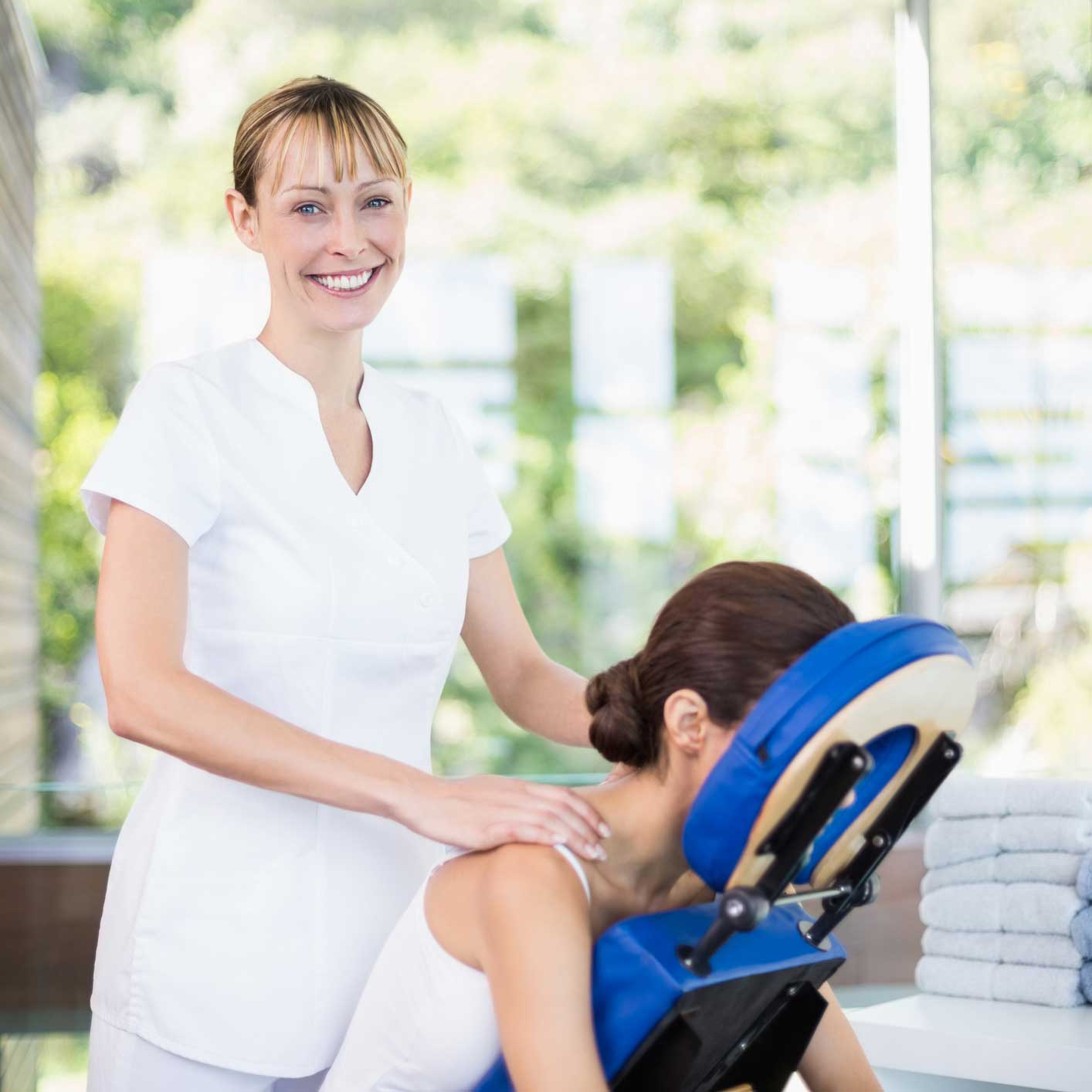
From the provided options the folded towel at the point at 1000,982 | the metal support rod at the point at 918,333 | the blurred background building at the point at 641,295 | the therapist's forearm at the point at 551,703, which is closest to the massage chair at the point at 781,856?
the therapist's forearm at the point at 551,703

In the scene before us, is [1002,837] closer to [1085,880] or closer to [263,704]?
[1085,880]

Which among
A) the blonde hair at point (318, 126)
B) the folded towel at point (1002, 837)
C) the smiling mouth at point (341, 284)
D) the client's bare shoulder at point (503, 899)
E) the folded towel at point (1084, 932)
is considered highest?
the blonde hair at point (318, 126)

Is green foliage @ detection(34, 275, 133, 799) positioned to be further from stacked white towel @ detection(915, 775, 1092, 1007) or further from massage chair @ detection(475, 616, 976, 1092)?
massage chair @ detection(475, 616, 976, 1092)

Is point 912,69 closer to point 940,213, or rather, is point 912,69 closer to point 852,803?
point 940,213

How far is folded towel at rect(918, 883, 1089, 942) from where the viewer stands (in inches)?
72.6

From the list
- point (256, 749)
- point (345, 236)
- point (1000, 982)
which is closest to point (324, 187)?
point (345, 236)

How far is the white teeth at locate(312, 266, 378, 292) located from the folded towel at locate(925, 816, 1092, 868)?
3.73 ft

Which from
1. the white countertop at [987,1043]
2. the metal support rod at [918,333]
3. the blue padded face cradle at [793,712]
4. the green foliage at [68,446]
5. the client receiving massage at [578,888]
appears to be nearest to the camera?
the blue padded face cradle at [793,712]

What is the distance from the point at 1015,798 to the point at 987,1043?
1.31 ft

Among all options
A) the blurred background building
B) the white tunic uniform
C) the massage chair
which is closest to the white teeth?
the white tunic uniform

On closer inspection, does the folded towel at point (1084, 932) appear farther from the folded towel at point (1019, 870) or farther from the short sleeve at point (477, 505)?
the short sleeve at point (477, 505)

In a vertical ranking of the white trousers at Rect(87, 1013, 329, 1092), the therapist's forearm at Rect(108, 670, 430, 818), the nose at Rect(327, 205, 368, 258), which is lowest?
the white trousers at Rect(87, 1013, 329, 1092)

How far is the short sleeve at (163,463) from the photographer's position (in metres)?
1.33

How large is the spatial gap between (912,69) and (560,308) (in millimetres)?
1385
